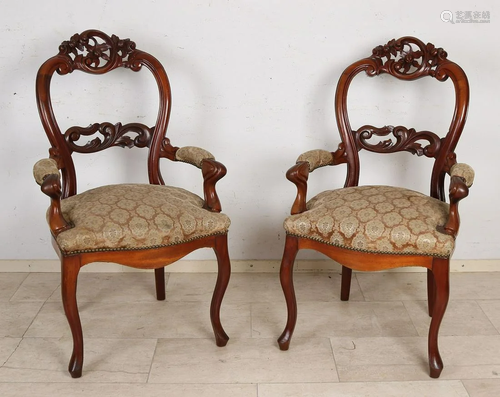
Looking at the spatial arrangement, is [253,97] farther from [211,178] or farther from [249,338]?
[249,338]

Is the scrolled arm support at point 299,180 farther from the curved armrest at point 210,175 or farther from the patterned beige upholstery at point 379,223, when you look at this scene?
the curved armrest at point 210,175

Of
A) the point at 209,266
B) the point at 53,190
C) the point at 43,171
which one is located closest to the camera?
the point at 53,190

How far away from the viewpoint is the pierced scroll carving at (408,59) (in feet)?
8.66

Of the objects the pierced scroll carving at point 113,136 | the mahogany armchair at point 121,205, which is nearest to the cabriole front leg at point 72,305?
the mahogany armchair at point 121,205

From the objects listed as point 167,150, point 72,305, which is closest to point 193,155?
point 167,150

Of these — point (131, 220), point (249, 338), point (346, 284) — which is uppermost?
point (131, 220)

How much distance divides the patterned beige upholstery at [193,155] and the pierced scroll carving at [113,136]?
15 centimetres

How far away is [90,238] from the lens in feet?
7.17

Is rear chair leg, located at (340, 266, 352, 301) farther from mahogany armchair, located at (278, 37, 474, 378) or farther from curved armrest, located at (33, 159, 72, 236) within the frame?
curved armrest, located at (33, 159, 72, 236)

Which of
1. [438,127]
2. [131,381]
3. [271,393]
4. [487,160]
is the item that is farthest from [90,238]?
[487,160]

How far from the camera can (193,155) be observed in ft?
8.45

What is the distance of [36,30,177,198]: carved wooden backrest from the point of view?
8.56ft

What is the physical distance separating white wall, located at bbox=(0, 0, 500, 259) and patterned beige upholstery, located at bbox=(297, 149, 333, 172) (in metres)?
0.37

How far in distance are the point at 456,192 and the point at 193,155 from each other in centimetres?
100
